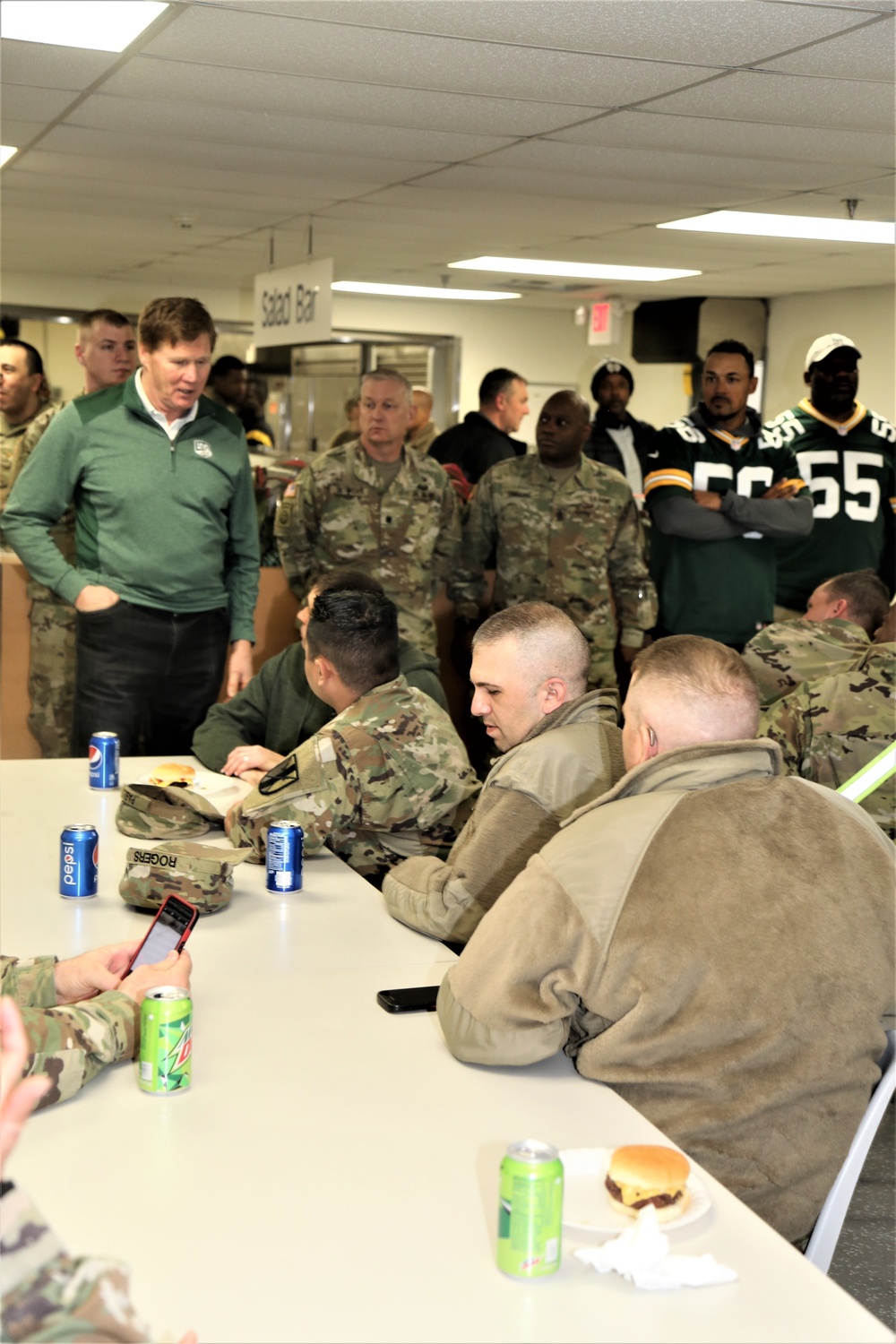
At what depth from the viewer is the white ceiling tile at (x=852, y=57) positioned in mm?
3291

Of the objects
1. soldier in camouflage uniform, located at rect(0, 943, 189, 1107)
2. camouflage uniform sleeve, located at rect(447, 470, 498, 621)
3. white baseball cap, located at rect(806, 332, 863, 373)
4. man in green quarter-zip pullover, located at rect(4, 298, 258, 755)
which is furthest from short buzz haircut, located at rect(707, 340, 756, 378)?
soldier in camouflage uniform, located at rect(0, 943, 189, 1107)

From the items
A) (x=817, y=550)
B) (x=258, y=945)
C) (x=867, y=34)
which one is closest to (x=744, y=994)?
(x=258, y=945)

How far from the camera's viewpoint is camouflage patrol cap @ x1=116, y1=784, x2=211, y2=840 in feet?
10.1

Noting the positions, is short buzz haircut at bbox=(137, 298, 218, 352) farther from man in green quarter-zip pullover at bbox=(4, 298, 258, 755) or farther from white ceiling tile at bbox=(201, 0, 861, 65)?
white ceiling tile at bbox=(201, 0, 861, 65)

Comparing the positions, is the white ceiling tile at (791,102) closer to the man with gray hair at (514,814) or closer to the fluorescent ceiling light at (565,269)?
the man with gray hair at (514,814)

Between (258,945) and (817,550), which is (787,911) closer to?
(258,945)

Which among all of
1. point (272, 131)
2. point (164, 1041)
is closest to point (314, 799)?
point (164, 1041)

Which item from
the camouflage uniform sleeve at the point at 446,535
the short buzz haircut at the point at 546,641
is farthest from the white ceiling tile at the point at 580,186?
the short buzz haircut at the point at 546,641

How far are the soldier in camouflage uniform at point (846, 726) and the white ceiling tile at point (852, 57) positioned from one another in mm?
1480

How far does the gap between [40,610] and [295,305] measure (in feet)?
7.41

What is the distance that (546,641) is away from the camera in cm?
279

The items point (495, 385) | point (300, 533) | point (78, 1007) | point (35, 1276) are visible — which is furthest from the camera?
point (495, 385)

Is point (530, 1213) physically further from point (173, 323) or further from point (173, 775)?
point (173, 323)

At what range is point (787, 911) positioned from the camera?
1.83m
